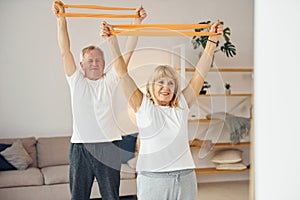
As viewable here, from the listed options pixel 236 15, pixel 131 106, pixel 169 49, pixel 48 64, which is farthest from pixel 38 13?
pixel 131 106

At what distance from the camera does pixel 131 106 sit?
2.45m

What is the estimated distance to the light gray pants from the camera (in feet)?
7.78

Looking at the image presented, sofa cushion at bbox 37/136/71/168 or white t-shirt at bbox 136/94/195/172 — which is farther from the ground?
white t-shirt at bbox 136/94/195/172

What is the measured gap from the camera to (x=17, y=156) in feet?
15.6

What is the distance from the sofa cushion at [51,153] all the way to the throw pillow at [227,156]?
1706 mm

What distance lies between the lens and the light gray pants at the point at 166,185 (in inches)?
93.4

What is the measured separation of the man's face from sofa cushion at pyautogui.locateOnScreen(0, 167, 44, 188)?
6.72 feet

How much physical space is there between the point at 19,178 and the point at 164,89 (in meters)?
2.64

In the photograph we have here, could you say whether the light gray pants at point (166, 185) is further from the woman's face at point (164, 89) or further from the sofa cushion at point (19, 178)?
the sofa cushion at point (19, 178)

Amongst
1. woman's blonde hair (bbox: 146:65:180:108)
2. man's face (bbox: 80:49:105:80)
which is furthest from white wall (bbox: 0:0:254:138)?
woman's blonde hair (bbox: 146:65:180:108)

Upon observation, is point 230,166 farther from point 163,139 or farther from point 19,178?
point 163,139
